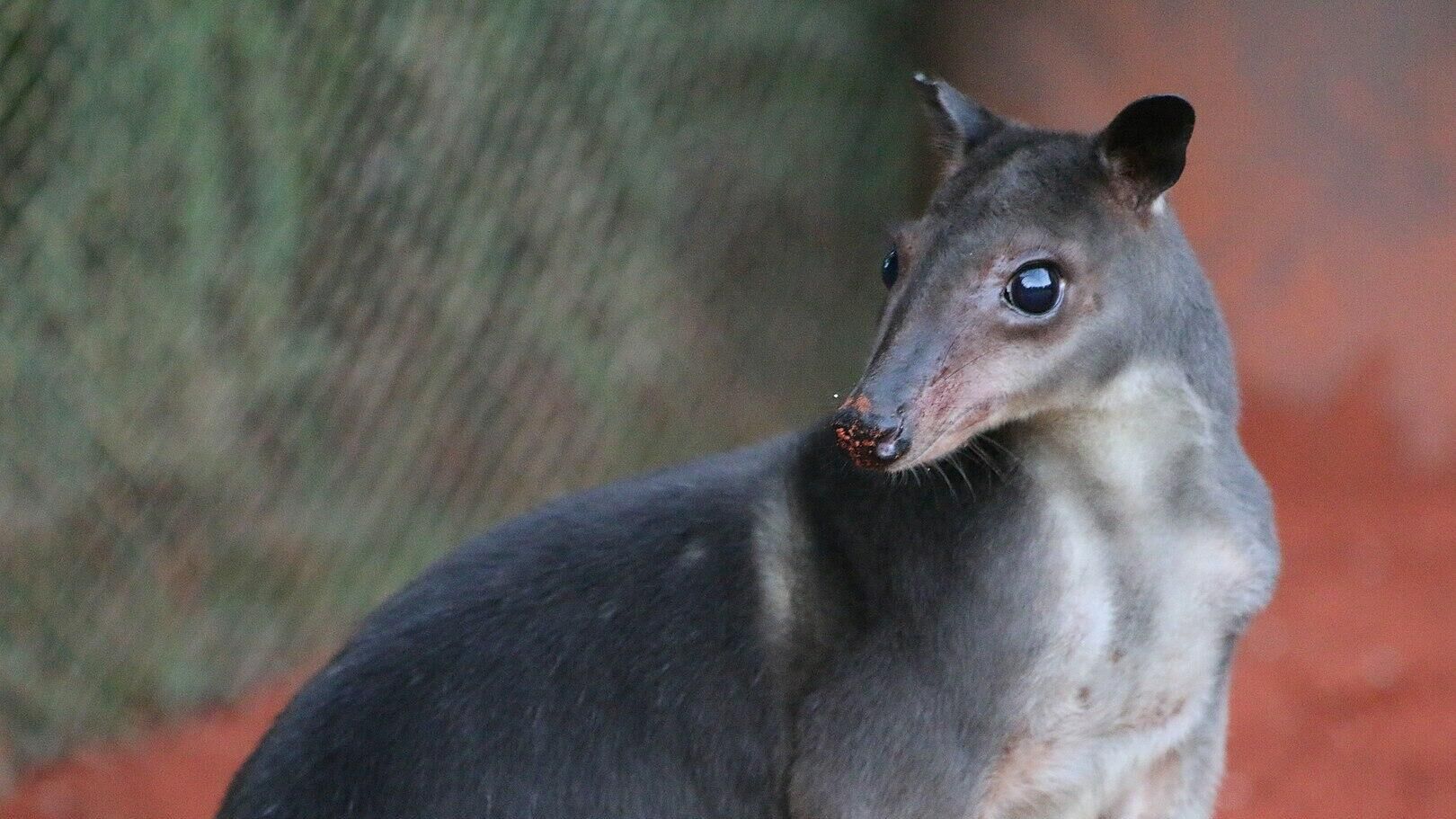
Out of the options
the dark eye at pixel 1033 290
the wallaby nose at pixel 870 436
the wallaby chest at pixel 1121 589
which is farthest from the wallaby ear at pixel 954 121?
the wallaby nose at pixel 870 436

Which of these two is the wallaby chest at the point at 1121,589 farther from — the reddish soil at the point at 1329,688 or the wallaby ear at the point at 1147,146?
the reddish soil at the point at 1329,688

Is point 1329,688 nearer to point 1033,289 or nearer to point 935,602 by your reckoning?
point 935,602

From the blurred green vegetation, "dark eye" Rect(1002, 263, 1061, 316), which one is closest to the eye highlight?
"dark eye" Rect(1002, 263, 1061, 316)

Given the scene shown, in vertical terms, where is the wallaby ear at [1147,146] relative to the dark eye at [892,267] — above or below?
above

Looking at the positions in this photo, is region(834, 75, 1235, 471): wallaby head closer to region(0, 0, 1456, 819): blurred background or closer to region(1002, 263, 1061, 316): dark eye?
region(1002, 263, 1061, 316): dark eye

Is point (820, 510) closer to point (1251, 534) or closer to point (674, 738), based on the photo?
point (674, 738)

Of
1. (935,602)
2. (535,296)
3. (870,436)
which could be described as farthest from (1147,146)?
(535,296)

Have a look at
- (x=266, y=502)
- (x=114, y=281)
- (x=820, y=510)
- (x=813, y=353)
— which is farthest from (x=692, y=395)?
(x=820, y=510)
